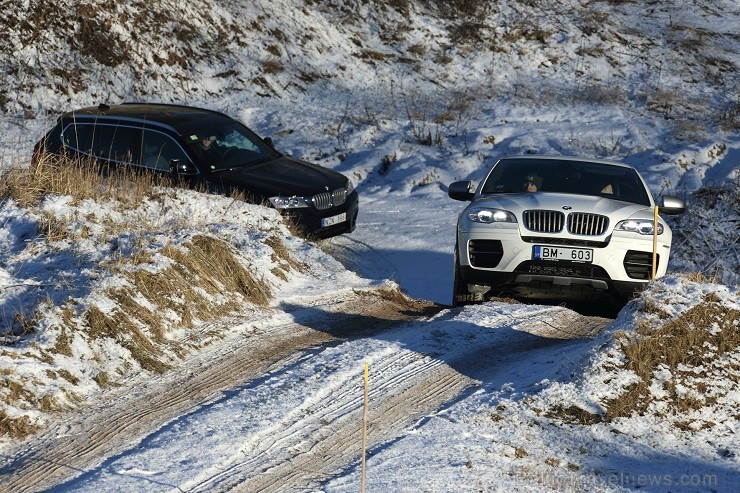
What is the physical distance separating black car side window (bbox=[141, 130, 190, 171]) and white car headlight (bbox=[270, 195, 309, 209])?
4.50 ft

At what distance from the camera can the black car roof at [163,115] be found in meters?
13.6

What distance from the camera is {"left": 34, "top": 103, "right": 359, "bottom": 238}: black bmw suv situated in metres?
12.9

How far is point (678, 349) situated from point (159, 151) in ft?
27.1

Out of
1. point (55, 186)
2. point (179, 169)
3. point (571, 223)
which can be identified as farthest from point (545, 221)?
point (179, 169)

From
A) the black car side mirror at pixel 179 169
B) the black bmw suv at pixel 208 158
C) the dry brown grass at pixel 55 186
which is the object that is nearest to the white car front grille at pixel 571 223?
the dry brown grass at pixel 55 186

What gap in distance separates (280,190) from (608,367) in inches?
271

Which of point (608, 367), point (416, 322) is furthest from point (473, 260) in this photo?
point (608, 367)

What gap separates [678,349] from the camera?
6770 mm

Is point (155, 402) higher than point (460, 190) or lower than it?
lower

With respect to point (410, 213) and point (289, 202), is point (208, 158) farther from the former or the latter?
point (410, 213)

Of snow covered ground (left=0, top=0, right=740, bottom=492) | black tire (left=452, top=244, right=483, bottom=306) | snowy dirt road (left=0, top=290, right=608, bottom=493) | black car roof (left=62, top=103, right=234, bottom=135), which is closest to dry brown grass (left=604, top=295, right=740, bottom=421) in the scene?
snow covered ground (left=0, top=0, right=740, bottom=492)

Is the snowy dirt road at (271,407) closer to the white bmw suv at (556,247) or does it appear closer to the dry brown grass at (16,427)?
the dry brown grass at (16,427)

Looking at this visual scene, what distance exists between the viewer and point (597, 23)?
24.5 metres

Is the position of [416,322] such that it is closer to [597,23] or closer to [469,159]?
[469,159]
